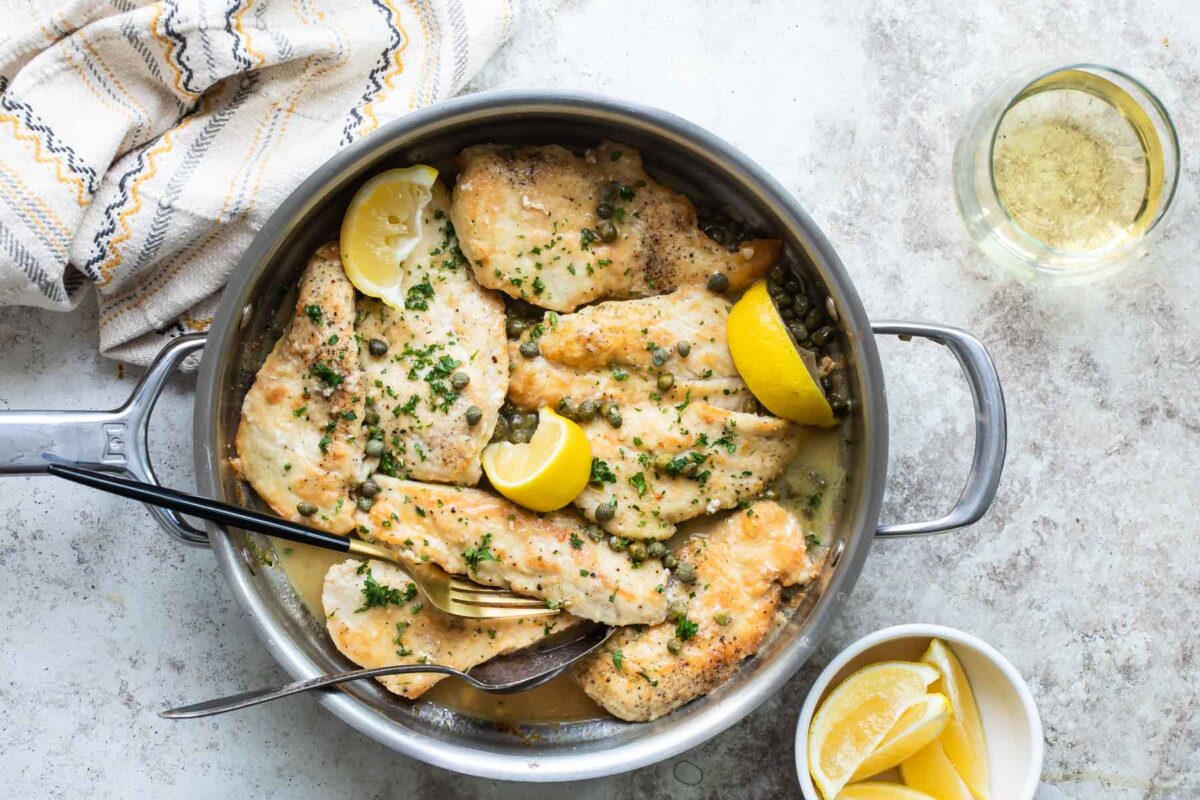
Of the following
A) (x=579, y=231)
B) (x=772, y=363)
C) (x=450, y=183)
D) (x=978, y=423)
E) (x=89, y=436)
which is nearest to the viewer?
(x=89, y=436)

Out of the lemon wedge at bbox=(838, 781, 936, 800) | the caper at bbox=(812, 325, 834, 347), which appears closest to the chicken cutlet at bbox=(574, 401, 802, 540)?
the caper at bbox=(812, 325, 834, 347)

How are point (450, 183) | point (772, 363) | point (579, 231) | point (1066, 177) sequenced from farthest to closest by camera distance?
point (1066, 177) → point (450, 183) → point (579, 231) → point (772, 363)

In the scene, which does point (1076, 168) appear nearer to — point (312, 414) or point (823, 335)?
point (823, 335)

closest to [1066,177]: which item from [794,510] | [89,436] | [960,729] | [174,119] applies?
[794,510]

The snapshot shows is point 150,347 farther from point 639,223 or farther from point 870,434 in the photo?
point 870,434

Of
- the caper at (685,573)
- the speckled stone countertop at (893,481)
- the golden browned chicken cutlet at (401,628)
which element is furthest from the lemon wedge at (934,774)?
the golden browned chicken cutlet at (401,628)

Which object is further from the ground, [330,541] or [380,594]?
[330,541]

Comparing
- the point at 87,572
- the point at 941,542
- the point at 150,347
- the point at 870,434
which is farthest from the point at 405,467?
the point at 941,542
